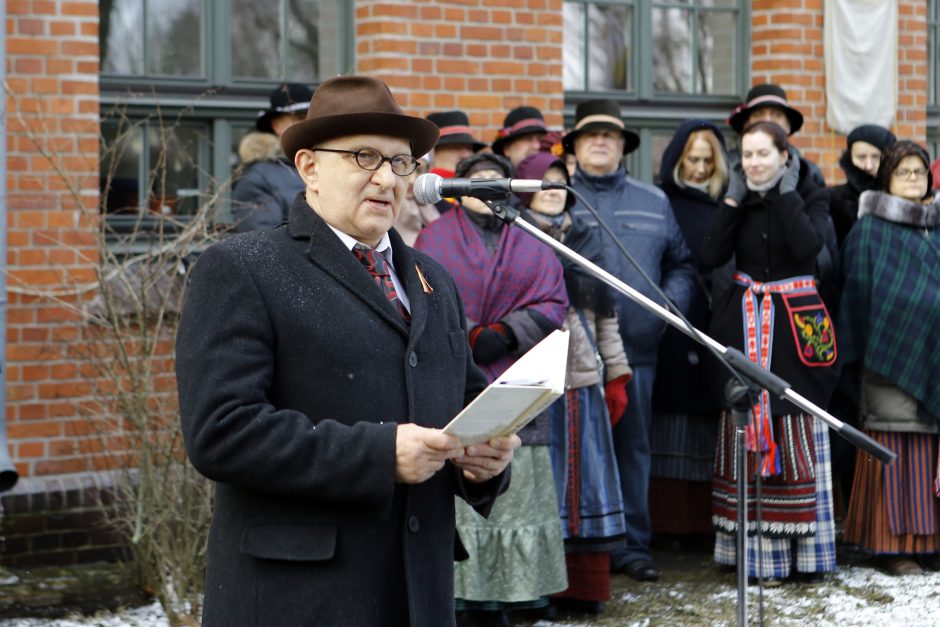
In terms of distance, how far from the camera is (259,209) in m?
6.37

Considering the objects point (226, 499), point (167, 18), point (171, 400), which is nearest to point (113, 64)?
point (167, 18)

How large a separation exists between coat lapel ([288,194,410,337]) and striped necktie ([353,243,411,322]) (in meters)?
0.06

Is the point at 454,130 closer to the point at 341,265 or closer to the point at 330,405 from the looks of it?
the point at 341,265

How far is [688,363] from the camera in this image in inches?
279

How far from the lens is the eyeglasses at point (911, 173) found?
687cm

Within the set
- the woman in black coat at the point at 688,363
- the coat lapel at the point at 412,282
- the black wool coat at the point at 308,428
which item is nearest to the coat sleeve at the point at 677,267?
the woman in black coat at the point at 688,363

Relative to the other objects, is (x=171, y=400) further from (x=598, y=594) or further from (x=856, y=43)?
(x=856, y=43)

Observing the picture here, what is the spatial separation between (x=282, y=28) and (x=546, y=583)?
10.9 feet

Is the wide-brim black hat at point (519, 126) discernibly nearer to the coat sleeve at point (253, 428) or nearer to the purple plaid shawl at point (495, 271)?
the purple plaid shawl at point (495, 271)

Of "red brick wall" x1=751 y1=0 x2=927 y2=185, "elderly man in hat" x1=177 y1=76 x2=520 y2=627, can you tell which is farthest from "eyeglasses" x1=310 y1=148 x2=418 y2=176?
"red brick wall" x1=751 y1=0 x2=927 y2=185

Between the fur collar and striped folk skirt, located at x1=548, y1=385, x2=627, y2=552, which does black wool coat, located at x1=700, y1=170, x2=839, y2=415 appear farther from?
striped folk skirt, located at x1=548, y1=385, x2=627, y2=552

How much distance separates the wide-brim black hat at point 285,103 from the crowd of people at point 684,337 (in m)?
0.02

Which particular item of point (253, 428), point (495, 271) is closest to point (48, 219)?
point (495, 271)

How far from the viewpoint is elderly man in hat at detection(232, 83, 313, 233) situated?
21.1 ft
